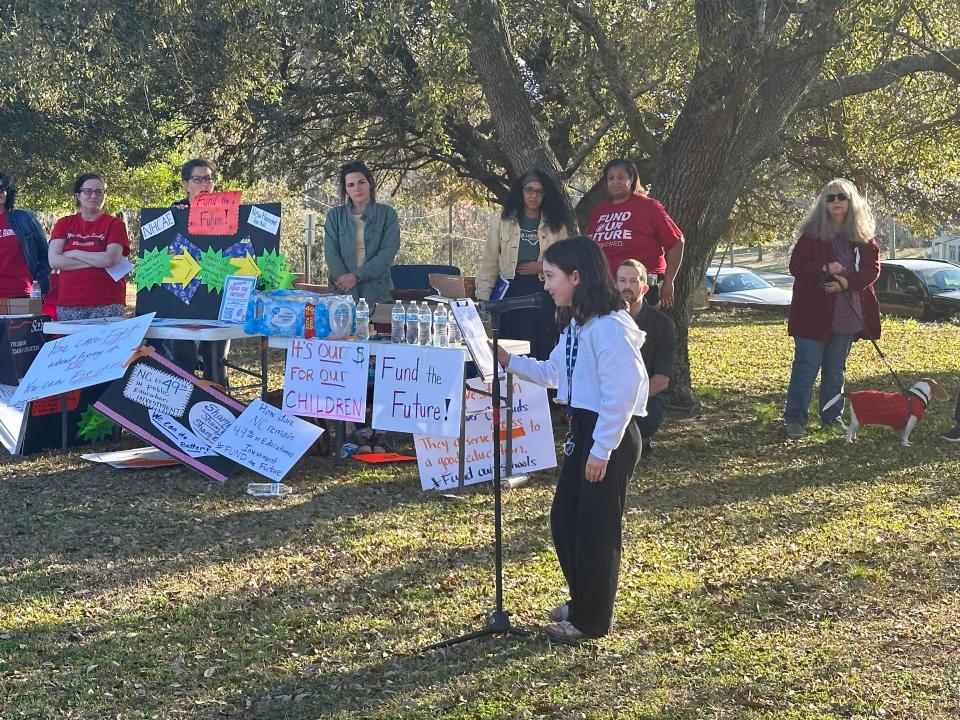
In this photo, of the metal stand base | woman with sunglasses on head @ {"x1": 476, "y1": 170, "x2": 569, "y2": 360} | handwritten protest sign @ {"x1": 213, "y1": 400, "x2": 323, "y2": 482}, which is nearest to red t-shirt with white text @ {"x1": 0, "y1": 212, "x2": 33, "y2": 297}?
handwritten protest sign @ {"x1": 213, "y1": 400, "x2": 323, "y2": 482}

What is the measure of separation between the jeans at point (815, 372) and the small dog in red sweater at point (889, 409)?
1.17ft

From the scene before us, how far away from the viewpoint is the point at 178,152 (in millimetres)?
14289

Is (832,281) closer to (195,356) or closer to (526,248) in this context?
(526,248)

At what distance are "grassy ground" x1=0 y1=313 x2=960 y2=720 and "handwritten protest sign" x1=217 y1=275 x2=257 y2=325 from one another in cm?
→ 113

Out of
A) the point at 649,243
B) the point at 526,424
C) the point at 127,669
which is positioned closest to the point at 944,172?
the point at 649,243

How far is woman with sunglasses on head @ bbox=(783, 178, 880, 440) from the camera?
27.8 feet

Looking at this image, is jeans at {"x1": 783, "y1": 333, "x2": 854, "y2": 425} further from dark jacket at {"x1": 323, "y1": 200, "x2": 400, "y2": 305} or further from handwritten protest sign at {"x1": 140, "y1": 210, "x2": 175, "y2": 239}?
handwritten protest sign at {"x1": 140, "y1": 210, "x2": 175, "y2": 239}

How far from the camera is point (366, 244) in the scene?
7.90 m

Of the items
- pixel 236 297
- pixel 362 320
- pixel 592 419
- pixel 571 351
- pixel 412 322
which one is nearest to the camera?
pixel 592 419

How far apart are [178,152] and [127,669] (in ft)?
36.0

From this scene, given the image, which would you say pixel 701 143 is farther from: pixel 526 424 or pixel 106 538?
pixel 106 538

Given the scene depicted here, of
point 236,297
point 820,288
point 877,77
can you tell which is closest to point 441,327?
point 236,297

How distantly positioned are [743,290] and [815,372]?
16.6 m

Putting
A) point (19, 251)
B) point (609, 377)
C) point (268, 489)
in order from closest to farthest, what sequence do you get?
point (609, 377)
point (268, 489)
point (19, 251)
